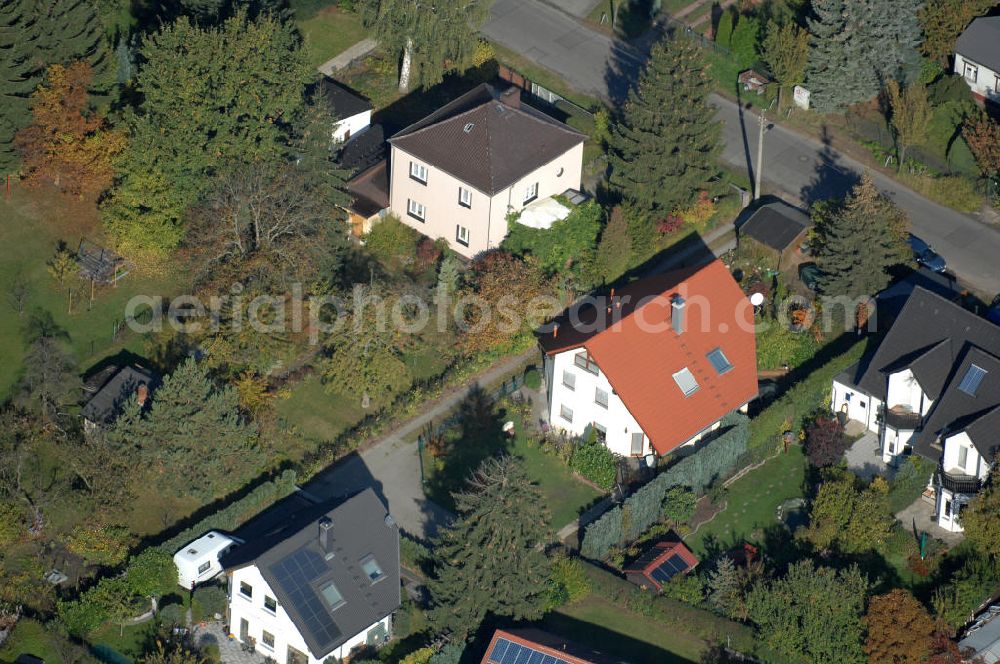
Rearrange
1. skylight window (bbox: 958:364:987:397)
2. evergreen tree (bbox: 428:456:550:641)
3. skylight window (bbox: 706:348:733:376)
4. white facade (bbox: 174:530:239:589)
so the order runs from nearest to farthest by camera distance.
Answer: evergreen tree (bbox: 428:456:550:641)
white facade (bbox: 174:530:239:589)
skylight window (bbox: 958:364:987:397)
skylight window (bbox: 706:348:733:376)

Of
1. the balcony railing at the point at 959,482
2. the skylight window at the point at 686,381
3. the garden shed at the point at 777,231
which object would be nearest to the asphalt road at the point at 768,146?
the garden shed at the point at 777,231

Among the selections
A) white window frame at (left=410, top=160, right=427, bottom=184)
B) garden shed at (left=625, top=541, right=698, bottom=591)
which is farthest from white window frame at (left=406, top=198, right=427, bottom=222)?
garden shed at (left=625, top=541, right=698, bottom=591)

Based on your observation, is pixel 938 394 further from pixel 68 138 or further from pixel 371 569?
pixel 68 138

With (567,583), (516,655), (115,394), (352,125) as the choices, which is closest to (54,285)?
(115,394)

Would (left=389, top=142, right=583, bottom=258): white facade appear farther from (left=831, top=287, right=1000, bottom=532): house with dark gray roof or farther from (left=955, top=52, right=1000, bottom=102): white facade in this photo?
(left=955, top=52, right=1000, bottom=102): white facade

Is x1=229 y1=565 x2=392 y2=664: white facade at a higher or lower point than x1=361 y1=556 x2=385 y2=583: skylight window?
lower

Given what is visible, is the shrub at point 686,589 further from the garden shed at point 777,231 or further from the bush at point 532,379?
the garden shed at point 777,231
